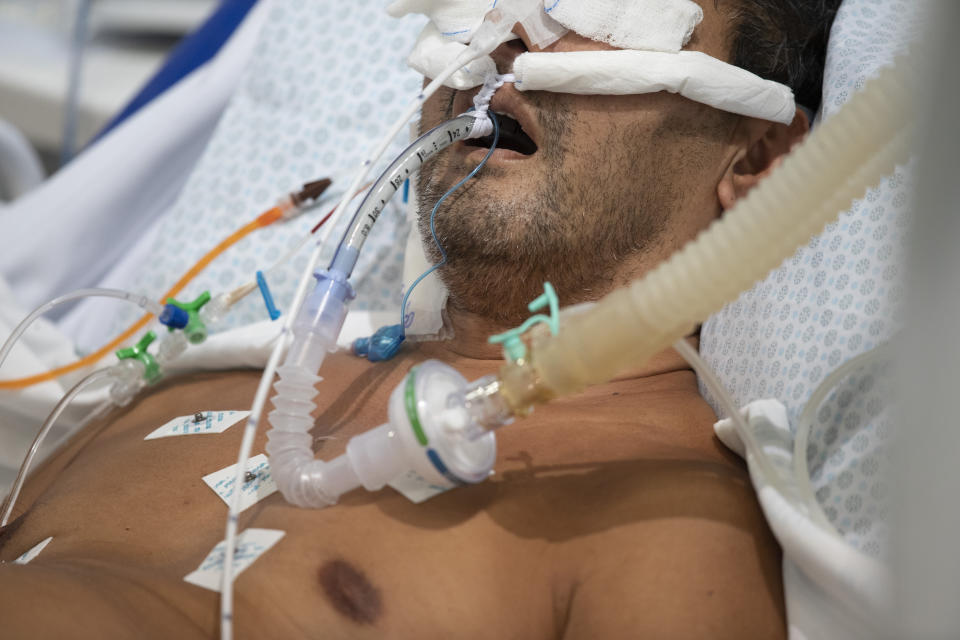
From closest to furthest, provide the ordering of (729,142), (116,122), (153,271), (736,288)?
(736,288) → (729,142) → (153,271) → (116,122)

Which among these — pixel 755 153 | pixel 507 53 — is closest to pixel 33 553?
pixel 507 53

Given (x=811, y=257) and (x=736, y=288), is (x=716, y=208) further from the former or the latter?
(x=736, y=288)

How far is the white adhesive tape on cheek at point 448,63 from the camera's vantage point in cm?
116

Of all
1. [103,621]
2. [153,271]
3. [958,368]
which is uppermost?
[958,368]

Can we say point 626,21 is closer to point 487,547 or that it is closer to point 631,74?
point 631,74

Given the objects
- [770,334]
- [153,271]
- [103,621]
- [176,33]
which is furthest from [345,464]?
[176,33]

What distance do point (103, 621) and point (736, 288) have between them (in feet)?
2.16

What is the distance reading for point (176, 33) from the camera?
317 centimetres

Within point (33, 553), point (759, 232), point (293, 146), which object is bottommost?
point (33, 553)

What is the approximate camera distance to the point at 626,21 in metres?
1.08

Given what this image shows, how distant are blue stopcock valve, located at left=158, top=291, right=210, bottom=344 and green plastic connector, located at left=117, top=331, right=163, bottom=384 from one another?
5cm

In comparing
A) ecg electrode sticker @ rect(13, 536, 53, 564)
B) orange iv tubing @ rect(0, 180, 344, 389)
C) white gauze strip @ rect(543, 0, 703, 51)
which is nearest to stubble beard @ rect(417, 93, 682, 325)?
white gauze strip @ rect(543, 0, 703, 51)

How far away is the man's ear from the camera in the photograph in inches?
49.6

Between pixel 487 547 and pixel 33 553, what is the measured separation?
57 centimetres
